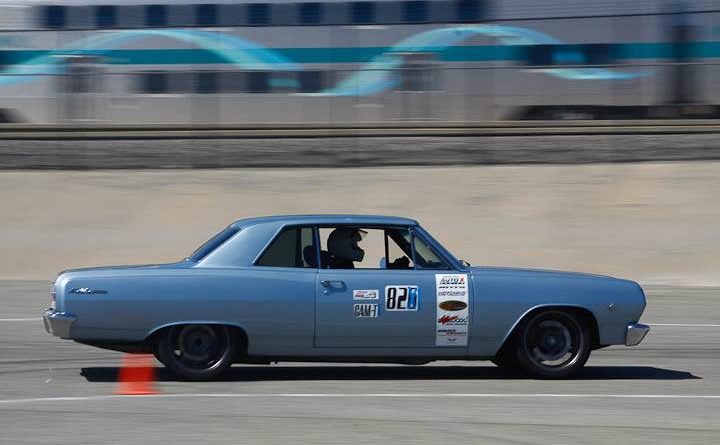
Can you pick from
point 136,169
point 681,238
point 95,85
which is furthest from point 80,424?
point 95,85

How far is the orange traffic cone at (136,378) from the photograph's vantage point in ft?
26.5

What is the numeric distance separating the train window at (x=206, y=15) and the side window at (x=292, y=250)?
18.2m

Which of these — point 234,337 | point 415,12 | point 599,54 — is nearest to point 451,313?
point 234,337

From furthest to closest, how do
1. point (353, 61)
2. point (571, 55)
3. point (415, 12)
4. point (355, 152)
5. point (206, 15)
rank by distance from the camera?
point (206, 15), point (415, 12), point (571, 55), point (353, 61), point (355, 152)

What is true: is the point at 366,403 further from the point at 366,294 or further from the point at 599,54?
the point at 599,54

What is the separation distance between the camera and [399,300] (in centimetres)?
843

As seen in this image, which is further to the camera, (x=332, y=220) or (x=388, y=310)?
(x=332, y=220)

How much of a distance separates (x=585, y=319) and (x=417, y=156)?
13.3 meters

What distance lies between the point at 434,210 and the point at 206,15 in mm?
9292

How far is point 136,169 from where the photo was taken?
21.8 m

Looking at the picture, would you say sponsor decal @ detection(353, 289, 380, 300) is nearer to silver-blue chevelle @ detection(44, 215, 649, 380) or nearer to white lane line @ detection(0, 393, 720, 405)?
silver-blue chevelle @ detection(44, 215, 649, 380)

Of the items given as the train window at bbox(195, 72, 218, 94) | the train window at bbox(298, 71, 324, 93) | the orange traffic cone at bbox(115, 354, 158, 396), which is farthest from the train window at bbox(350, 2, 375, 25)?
the orange traffic cone at bbox(115, 354, 158, 396)

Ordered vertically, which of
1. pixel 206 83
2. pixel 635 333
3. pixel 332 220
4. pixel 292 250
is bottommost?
pixel 635 333

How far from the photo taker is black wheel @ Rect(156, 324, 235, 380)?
27.5ft
